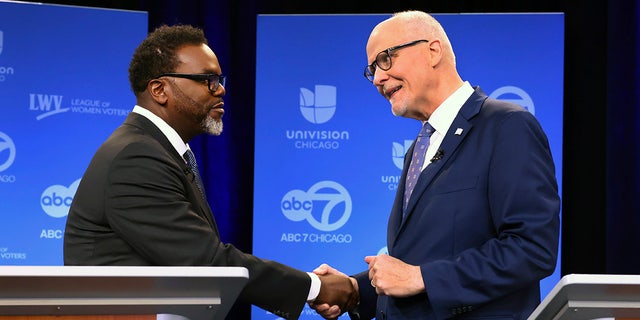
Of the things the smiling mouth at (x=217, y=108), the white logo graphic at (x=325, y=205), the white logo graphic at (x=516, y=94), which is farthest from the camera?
the white logo graphic at (x=325, y=205)

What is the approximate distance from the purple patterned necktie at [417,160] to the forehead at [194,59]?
35.5 inches

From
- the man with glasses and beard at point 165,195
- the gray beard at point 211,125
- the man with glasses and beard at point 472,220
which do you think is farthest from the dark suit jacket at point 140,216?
the man with glasses and beard at point 472,220

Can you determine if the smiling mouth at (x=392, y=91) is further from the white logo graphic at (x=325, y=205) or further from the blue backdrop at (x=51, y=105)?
the blue backdrop at (x=51, y=105)

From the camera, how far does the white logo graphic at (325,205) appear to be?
17.5 ft

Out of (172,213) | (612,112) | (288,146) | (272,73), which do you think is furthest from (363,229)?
(172,213)

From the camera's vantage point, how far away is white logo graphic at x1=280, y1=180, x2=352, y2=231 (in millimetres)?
5340

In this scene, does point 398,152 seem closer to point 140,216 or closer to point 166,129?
point 166,129

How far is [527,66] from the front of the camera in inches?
209

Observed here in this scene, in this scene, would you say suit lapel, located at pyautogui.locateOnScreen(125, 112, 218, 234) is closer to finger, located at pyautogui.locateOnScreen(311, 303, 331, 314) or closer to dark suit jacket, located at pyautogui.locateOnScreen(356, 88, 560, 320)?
finger, located at pyautogui.locateOnScreen(311, 303, 331, 314)

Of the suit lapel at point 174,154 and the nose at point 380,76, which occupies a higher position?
the nose at point 380,76

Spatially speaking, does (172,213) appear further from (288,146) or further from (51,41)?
(51,41)

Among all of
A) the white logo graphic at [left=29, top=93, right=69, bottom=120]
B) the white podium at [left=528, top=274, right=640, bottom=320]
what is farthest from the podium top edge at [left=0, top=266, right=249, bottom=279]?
the white logo graphic at [left=29, top=93, right=69, bottom=120]

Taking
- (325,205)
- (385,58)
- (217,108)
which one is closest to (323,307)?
(217,108)

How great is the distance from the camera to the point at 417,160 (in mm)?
3064
